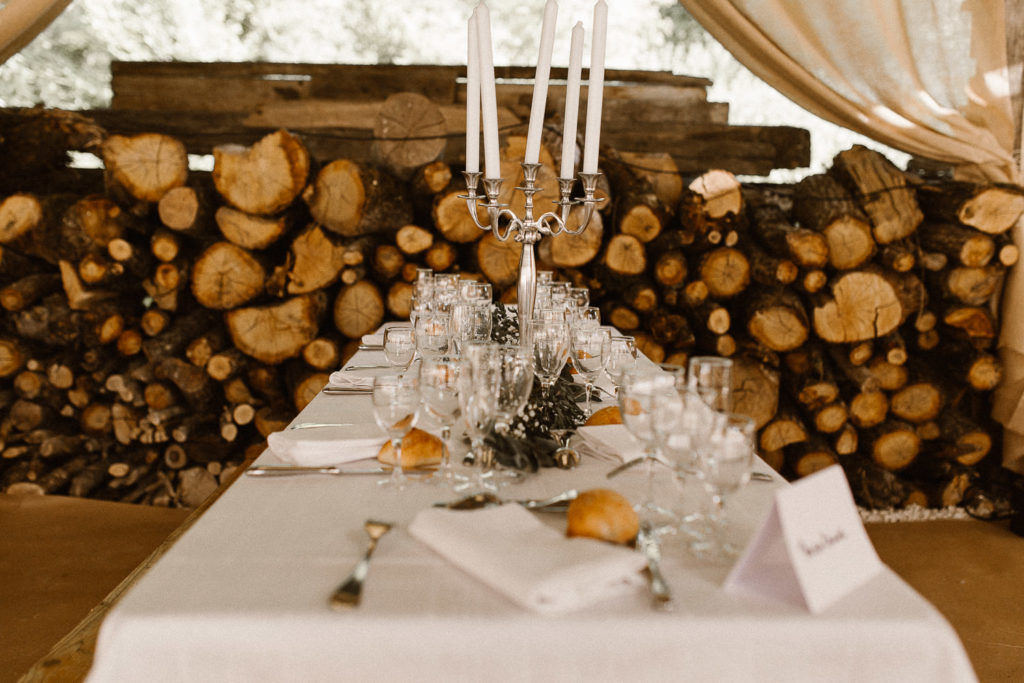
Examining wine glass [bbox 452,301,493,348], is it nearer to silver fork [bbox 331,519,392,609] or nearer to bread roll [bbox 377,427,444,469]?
bread roll [bbox 377,427,444,469]

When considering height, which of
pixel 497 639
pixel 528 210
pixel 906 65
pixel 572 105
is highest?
pixel 906 65

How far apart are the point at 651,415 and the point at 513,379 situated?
0.23 metres

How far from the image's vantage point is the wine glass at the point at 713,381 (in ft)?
3.36

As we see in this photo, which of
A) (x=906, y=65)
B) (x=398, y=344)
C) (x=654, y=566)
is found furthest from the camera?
(x=906, y=65)

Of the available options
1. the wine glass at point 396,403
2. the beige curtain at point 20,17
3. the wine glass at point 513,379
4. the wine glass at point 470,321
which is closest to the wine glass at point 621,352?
the wine glass at point 470,321

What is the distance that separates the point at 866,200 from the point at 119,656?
2929 millimetres

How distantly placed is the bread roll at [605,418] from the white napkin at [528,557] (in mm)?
492

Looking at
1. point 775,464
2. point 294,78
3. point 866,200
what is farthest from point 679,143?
point 294,78

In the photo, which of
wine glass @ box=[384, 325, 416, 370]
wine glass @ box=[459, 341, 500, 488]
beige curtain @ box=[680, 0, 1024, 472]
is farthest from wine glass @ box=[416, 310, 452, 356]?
beige curtain @ box=[680, 0, 1024, 472]

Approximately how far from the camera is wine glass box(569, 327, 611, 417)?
1521mm

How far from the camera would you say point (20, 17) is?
2.73m

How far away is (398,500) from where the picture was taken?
109cm

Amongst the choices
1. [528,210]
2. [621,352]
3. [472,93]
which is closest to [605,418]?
[621,352]

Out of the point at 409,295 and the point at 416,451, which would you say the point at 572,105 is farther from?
the point at 409,295
